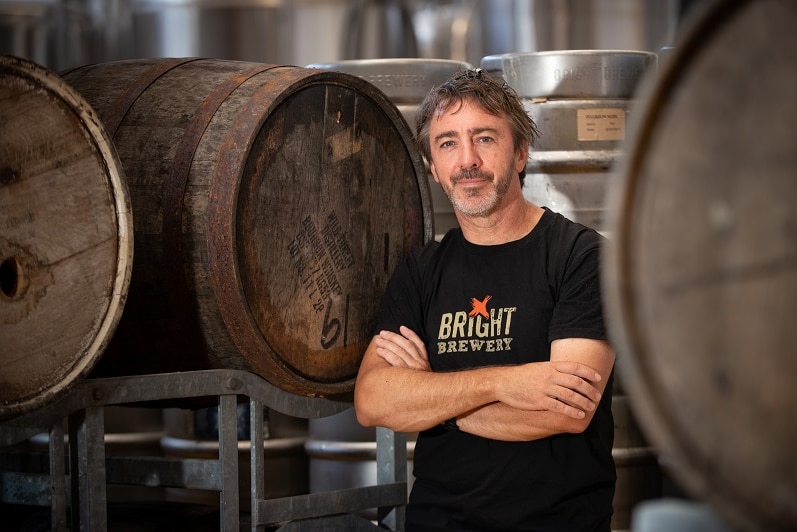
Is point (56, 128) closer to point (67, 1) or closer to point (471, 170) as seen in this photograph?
point (471, 170)

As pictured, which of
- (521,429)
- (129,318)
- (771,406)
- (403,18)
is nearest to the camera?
(771,406)

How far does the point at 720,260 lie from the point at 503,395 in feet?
5.25

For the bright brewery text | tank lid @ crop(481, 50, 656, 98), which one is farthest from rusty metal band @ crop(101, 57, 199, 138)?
tank lid @ crop(481, 50, 656, 98)

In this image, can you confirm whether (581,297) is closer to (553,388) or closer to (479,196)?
(553,388)

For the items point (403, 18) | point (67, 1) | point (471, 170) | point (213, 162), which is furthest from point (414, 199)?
point (67, 1)

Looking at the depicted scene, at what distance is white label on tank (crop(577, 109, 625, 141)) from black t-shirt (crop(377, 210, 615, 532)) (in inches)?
26.9

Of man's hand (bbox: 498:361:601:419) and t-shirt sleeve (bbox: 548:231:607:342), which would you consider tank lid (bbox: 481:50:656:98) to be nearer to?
t-shirt sleeve (bbox: 548:231:607:342)

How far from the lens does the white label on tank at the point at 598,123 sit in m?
3.57

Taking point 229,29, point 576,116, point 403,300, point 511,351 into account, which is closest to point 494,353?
point 511,351

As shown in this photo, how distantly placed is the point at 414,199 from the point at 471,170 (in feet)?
1.29

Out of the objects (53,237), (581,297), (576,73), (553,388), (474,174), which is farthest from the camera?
(576,73)

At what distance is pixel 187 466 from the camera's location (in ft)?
9.62

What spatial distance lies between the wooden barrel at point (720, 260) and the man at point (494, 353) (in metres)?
1.51

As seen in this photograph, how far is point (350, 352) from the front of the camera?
3.13m
